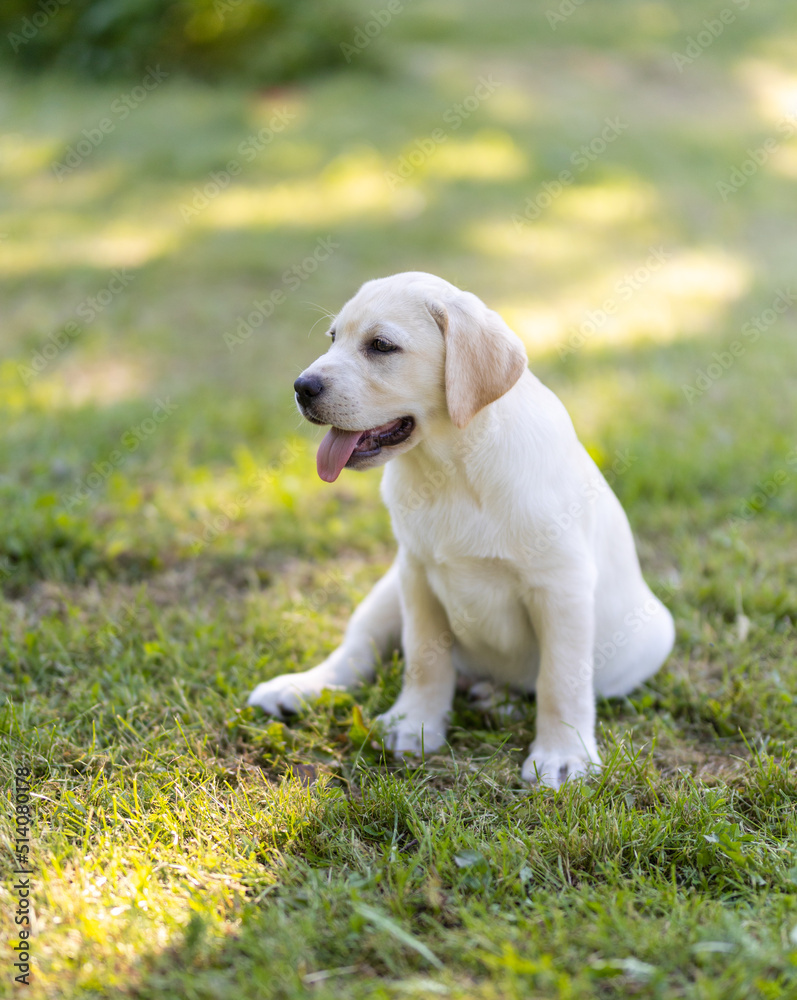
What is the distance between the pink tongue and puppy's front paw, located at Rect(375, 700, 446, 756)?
2.67ft

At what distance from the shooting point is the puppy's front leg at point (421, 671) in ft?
9.28

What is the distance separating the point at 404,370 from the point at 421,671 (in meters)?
1.00

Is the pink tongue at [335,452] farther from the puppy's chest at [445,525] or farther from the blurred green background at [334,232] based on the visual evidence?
the blurred green background at [334,232]

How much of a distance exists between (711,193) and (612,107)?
2874mm

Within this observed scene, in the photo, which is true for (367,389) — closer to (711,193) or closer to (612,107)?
(711,193)

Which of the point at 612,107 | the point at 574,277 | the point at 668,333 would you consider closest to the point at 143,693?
the point at 668,333

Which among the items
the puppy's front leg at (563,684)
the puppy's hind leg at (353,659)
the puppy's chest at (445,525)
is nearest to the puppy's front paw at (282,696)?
the puppy's hind leg at (353,659)

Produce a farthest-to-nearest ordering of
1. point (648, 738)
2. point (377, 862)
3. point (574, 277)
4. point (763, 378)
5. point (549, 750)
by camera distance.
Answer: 1. point (574, 277)
2. point (763, 378)
3. point (648, 738)
4. point (549, 750)
5. point (377, 862)

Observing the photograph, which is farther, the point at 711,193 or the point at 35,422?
the point at 711,193

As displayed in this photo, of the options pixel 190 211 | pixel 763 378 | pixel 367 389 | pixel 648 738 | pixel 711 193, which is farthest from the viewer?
pixel 711 193

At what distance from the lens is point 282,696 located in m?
2.92

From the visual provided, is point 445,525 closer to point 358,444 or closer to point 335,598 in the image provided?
point 358,444

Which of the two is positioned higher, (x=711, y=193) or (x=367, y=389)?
(x=367, y=389)

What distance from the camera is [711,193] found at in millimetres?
9273
